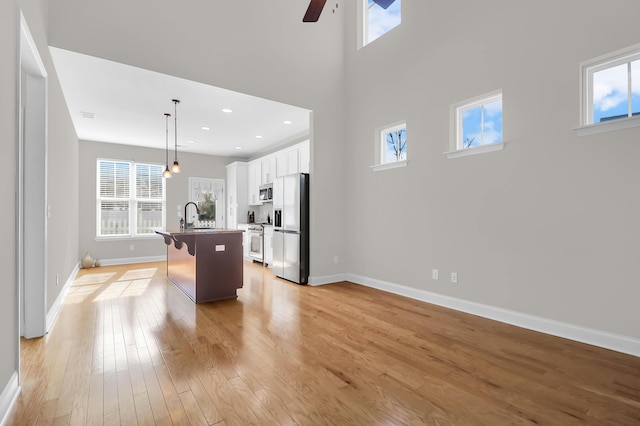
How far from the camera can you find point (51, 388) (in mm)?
2033

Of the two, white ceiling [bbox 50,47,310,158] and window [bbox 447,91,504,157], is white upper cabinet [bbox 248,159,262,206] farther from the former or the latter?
window [bbox 447,91,504,157]

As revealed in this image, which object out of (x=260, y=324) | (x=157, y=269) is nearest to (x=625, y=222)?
(x=260, y=324)

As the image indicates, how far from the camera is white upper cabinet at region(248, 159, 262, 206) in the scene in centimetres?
768

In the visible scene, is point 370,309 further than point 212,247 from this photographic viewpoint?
No

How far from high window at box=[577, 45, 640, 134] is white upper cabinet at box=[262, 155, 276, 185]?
17.9 feet

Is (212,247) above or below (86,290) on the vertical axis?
above

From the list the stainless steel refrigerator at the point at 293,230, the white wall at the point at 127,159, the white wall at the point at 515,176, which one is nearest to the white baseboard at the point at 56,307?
the white wall at the point at 127,159

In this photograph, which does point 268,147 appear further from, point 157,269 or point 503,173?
point 503,173

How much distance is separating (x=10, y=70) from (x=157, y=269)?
17.1 ft

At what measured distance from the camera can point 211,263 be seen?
4125 millimetres

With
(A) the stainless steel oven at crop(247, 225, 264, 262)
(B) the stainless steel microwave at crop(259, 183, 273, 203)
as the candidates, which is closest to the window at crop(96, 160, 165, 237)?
(A) the stainless steel oven at crop(247, 225, 264, 262)

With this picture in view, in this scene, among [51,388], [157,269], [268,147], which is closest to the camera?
[51,388]

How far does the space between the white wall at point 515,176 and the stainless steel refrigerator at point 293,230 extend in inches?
46.3

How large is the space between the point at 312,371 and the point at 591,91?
3436 millimetres
